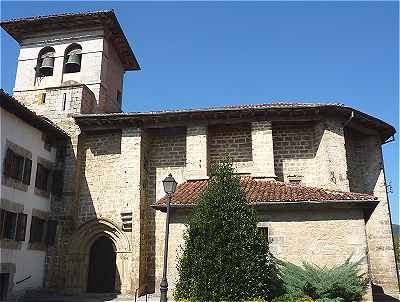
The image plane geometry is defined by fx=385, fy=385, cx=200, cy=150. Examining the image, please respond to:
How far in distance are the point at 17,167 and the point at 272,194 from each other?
8.80 m

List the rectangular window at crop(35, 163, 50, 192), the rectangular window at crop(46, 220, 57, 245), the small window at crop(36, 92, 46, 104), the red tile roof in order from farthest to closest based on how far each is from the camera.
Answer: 1. the small window at crop(36, 92, 46, 104)
2. the rectangular window at crop(46, 220, 57, 245)
3. the rectangular window at crop(35, 163, 50, 192)
4. the red tile roof

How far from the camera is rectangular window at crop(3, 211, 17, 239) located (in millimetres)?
12617

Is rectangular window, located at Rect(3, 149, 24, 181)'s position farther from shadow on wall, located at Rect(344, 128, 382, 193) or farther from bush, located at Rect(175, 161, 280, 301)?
shadow on wall, located at Rect(344, 128, 382, 193)

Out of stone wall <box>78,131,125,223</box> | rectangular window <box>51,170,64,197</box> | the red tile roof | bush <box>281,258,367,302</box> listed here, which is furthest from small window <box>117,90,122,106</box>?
bush <box>281,258,367,302</box>

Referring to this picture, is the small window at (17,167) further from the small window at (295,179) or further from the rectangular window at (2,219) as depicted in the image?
the small window at (295,179)

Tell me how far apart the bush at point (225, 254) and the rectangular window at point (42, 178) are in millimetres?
7535

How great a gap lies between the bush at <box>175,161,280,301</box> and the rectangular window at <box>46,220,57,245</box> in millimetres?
7550

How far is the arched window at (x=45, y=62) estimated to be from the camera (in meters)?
18.0

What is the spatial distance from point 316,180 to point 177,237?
608 centimetres

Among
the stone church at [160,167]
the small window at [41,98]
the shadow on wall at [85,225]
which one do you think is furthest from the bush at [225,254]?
the small window at [41,98]

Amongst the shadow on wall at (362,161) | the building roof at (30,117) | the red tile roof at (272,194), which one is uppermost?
the building roof at (30,117)

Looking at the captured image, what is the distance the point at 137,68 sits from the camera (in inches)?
867

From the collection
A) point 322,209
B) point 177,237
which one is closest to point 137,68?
point 177,237

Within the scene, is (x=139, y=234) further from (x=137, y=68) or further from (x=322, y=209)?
(x=137, y=68)
